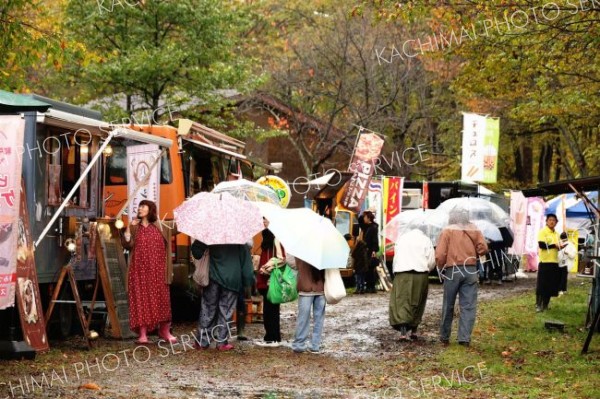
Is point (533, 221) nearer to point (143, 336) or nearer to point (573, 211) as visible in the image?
point (573, 211)

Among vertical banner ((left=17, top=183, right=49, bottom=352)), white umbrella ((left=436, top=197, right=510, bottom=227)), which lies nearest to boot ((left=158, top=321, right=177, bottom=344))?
vertical banner ((left=17, top=183, right=49, bottom=352))

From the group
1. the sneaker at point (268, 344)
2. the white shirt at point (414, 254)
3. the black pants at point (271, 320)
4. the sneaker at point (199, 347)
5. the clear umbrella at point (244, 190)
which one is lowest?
→ the sneaker at point (268, 344)

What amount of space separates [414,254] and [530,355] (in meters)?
2.27

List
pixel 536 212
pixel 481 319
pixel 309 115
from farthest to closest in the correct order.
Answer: pixel 309 115
pixel 536 212
pixel 481 319

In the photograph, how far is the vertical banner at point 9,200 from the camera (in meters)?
9.59

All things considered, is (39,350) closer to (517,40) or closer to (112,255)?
(112,255)

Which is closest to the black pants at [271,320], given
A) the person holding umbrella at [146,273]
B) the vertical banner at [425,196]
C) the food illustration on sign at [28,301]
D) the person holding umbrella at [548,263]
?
the person holding umbrella at [146,273]

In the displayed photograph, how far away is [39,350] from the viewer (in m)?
11.2

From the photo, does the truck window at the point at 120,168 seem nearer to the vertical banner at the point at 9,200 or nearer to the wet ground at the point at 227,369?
the wet ground at the point at 227,369

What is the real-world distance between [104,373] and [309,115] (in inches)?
1081

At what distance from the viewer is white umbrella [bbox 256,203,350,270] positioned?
1269cm

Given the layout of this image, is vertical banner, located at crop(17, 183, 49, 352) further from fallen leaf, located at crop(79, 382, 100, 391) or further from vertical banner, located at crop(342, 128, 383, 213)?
vertical banner, located at crop(342, 128, 383, 213)

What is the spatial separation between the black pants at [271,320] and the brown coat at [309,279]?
673mm

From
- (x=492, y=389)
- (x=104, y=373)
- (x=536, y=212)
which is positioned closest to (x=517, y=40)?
(x=492, y=389)
